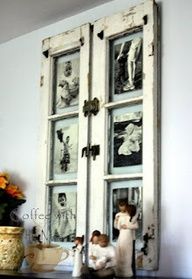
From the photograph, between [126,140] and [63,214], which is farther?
[63,214]

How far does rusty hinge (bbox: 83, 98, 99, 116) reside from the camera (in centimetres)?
213

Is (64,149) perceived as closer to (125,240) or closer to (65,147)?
(65,147)

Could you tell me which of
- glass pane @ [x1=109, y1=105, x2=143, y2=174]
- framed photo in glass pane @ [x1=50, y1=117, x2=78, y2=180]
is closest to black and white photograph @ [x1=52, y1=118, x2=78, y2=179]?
framed photo in glass pane @ [x1=50, y1=117, x2=78, y2=180]

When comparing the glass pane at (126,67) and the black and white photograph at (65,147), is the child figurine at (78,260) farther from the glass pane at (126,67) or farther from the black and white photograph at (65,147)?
the glass pane at (126,67)

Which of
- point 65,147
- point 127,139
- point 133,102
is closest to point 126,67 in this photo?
point 133,102

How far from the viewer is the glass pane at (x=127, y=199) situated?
6.18 feet

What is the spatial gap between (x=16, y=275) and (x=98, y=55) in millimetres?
961

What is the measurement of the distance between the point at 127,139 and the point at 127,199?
0.24m

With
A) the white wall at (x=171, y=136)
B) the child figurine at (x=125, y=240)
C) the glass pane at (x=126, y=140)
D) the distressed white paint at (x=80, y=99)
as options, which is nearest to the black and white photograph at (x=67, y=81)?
the distressed white paint at (x=80, y=99)

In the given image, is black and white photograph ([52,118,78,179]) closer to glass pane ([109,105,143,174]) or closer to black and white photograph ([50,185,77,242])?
black and white photograph ([50,185,77,242])

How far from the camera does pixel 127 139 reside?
2.02 metres

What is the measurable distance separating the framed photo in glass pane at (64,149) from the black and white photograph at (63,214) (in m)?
0.07

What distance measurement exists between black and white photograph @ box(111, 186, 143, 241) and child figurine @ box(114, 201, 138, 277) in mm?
145

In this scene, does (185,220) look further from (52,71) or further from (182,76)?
(52,71)
